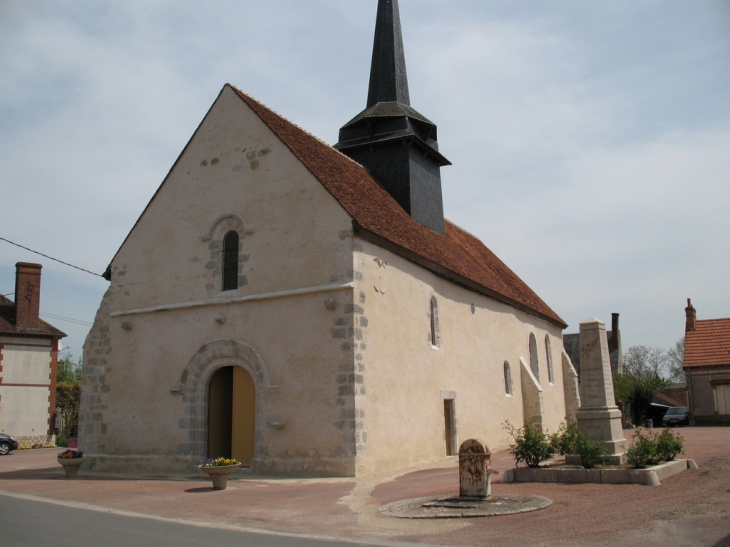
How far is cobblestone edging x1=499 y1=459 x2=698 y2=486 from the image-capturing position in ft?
32.7

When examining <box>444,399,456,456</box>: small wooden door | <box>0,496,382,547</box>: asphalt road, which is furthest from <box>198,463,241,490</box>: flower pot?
<box>444,399,456,456</box>: small wooden door

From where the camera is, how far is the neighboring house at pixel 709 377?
29406mm

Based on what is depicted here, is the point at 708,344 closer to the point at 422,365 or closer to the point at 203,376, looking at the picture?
the point at 422,365

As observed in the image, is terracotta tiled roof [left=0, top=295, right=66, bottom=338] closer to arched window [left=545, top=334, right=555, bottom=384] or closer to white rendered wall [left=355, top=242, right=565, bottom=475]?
white rendered wall [left=355, top=242, right=565, bottom=475]

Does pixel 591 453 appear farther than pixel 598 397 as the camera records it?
No

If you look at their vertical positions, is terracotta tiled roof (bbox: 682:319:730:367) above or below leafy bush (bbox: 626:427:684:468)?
above

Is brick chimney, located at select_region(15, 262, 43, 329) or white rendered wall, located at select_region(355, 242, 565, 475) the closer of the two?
white rendered wall, located at select_region(355, 242, 565, 475)

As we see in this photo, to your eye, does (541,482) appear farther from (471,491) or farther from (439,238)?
(439,238)

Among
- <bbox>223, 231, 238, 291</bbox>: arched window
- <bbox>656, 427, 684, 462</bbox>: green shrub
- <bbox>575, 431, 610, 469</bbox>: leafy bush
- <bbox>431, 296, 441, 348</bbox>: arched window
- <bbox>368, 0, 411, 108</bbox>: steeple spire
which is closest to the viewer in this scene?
<bbox>575, 431, 610, 469</bbox>: leafy bush

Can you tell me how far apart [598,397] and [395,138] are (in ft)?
34.0

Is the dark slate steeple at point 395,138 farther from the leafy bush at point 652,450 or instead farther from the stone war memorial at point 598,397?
the leafy bush at point 652,450

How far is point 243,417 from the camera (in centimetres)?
1507

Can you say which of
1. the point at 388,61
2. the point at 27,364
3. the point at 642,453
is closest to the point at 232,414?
the point at 642,453

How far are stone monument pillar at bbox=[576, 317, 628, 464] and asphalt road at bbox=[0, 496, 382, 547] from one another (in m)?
6.68
